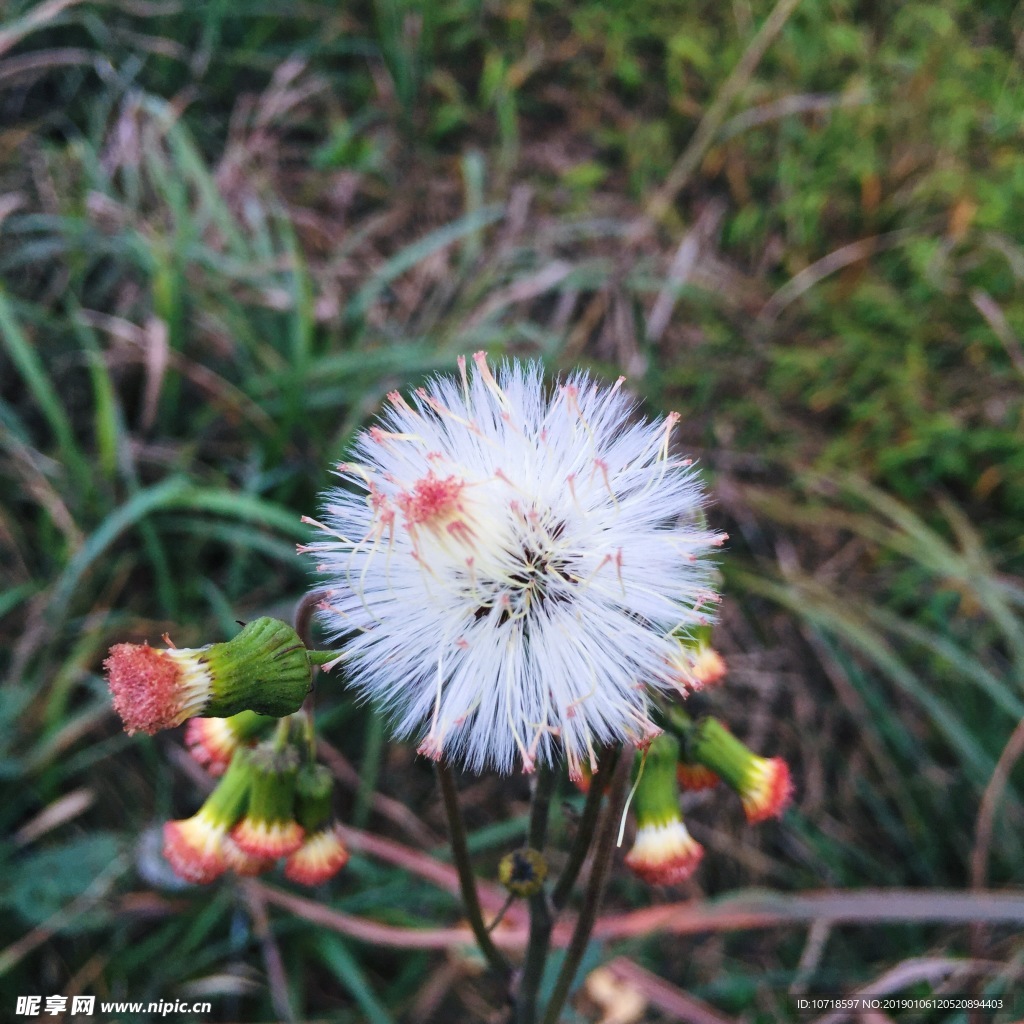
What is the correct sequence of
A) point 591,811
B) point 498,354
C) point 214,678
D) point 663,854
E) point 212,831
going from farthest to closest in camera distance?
point 498,354 → point 212,831 → point 663,854 → point 591,811 → point 214,678

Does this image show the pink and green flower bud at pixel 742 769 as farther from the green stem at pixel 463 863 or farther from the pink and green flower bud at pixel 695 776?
the green stem at pixel 463 863

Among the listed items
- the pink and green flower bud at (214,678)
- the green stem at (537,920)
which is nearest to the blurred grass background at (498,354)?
the green stem at (537,920)

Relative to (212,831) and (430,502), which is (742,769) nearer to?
(430,502)

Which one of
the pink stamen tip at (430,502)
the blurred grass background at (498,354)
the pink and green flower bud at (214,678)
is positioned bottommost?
the pink and green flower bud at (214,678)

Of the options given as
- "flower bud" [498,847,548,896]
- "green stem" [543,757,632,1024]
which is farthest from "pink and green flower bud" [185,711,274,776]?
"green stem" [543,757,632,1024]

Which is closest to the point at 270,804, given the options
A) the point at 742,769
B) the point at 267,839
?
Result: the point at 267,839
